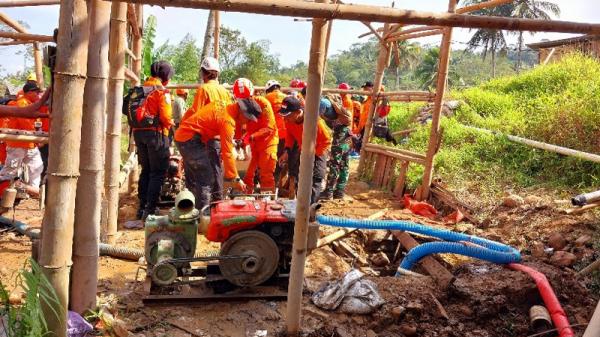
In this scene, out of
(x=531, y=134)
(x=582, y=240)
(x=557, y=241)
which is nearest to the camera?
(x=582, y=240)

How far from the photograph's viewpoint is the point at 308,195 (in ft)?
10.7

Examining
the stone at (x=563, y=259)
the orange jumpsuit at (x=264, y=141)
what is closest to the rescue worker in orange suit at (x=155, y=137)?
the orange jumpsuit at (x=264, y=141)

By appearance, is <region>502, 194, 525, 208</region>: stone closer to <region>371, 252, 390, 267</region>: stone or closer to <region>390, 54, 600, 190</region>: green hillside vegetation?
<region>390, 54, 600, 190</region>: green hillside vegetation

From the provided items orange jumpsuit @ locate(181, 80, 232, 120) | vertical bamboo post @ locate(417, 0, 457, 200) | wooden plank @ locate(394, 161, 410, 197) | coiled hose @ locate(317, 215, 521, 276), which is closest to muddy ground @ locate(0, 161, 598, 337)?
coiled hose @ locate(317, 215, 521, 276)

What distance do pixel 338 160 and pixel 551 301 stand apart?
446 cm

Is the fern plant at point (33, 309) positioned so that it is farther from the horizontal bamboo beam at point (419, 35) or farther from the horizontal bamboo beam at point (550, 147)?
the horizontal bamboo beam at point (419, 35)

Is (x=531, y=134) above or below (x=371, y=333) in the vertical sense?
above

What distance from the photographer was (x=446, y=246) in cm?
488

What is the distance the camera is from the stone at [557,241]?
215 inches

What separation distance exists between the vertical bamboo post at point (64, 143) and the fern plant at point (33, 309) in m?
0.05

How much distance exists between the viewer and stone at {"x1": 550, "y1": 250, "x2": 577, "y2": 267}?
5009mm

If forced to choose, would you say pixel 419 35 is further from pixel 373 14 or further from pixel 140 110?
pixel 373 14

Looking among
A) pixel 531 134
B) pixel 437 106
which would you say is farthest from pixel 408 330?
pixel 531 134

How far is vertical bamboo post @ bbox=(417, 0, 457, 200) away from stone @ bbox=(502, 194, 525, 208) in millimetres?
1199
